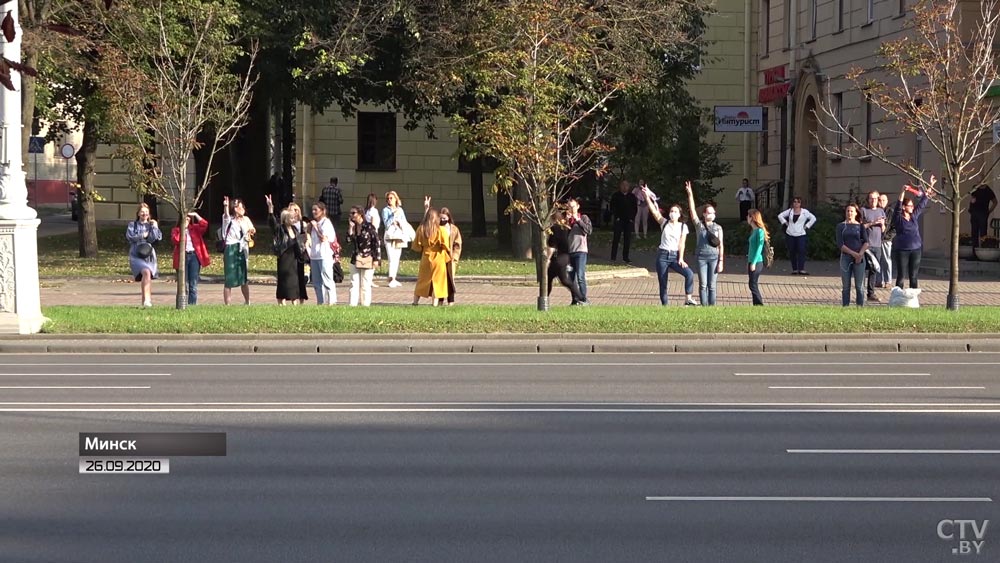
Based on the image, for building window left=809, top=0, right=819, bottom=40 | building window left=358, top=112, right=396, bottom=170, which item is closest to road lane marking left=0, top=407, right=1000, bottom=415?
building window left=809, top=0, right=819, bottom=40

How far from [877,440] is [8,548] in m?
6.20

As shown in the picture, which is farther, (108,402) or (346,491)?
(108,402)

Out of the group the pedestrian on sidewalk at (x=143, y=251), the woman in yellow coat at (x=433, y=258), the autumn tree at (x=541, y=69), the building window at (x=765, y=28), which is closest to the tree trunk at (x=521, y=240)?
the autumn tree at (x=541, y=69)

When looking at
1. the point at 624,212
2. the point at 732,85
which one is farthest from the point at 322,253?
the point at 732,85

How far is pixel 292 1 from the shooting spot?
34.3 meters

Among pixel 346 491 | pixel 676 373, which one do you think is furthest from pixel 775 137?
pixel 346 491

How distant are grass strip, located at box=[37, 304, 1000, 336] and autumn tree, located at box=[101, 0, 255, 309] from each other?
1934 millimetres

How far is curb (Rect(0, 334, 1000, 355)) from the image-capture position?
19062mm

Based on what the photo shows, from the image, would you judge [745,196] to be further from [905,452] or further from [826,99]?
[905,452]

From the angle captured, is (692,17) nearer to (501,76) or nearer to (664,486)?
(501,76)

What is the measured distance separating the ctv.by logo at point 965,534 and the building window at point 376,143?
46.8 metres

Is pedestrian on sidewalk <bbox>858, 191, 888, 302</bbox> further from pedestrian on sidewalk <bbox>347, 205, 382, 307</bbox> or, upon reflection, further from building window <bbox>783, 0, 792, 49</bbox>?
building window <bbox>783, 0, 792, 49</bbox>

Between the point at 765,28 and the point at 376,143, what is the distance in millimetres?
14318

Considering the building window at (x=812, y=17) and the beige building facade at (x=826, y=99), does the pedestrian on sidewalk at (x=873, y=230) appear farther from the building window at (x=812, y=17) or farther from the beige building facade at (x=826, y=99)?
the building window at (x=812, y=17)
